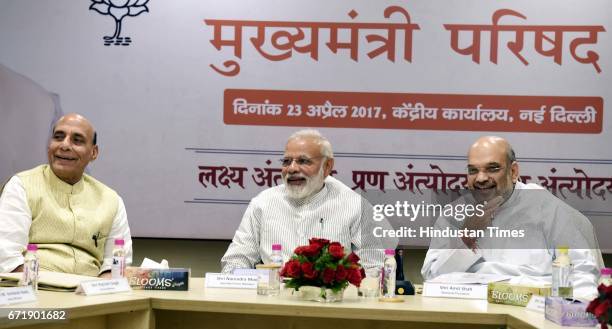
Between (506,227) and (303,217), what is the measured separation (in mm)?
1101

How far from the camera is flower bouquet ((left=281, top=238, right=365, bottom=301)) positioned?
9.89 feet

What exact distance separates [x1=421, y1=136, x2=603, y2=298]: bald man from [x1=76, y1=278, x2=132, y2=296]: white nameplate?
164 cm

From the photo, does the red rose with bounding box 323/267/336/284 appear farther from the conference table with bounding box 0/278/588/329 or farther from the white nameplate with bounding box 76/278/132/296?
the white nameplate with bounding box 76/278/132/296

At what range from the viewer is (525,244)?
4.08 m

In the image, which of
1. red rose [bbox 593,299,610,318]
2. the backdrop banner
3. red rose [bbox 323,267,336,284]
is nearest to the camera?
red rose [bbox 593,299,610,318]

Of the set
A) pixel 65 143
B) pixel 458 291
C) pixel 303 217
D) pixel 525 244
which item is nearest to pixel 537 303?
pixel 458 291

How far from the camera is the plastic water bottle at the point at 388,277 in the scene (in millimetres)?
3299

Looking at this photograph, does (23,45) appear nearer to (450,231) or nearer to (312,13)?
(312,13)

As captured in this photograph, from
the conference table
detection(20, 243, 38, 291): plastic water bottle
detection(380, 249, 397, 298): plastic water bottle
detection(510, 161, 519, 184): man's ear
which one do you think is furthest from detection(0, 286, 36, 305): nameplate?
detection(510, 161, 519, 184): man's ear

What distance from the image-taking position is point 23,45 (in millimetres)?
5328

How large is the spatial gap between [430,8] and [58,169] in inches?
102

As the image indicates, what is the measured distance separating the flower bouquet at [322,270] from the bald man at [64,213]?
1.39m

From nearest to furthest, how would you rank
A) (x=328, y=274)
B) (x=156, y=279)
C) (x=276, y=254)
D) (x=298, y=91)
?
(x=328, y=274), (x=156, y=279), (x=276, y=254), (x=298, y=91)

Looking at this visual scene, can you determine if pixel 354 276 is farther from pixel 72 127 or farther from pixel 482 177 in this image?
pixel 72 127
